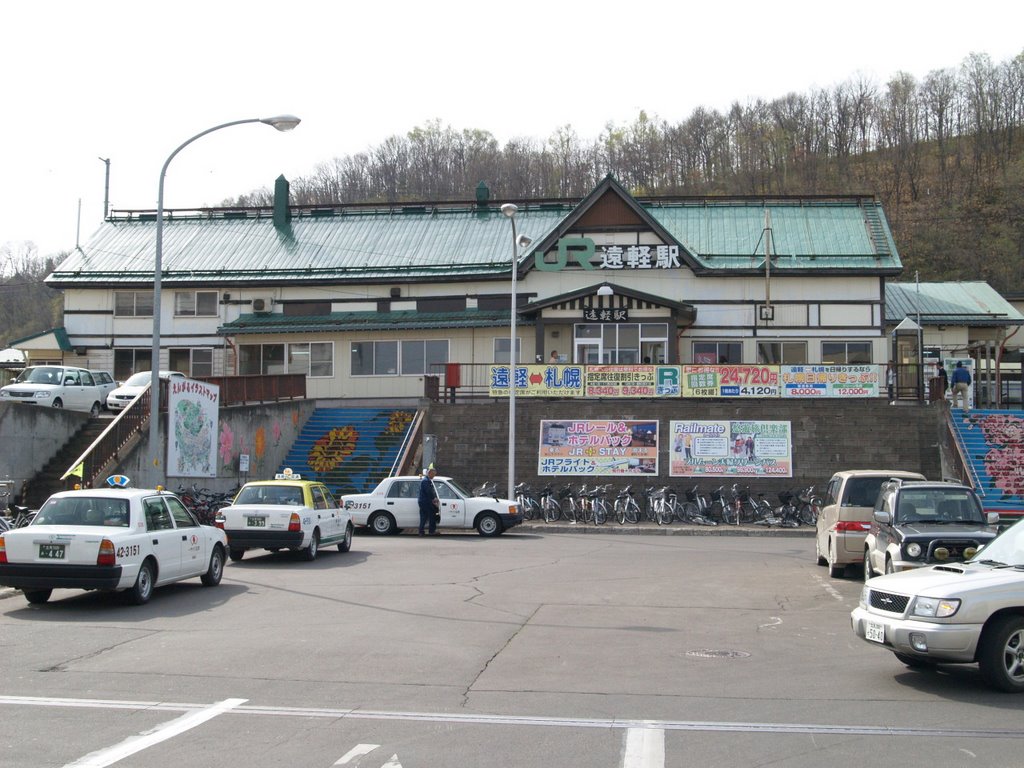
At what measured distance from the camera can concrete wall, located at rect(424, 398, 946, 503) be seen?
108 ft

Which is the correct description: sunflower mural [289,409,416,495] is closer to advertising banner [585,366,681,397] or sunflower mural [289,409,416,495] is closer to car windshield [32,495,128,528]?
advertising banner [585,366,681,397]

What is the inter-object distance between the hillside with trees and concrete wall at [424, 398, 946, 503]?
4854cm

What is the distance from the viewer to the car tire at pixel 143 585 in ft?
46.0

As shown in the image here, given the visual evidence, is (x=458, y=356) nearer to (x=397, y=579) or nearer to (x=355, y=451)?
(x=355, y=451)

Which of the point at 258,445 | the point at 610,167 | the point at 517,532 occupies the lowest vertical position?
the point at 517,532

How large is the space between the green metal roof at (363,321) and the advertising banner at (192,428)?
11845 mm

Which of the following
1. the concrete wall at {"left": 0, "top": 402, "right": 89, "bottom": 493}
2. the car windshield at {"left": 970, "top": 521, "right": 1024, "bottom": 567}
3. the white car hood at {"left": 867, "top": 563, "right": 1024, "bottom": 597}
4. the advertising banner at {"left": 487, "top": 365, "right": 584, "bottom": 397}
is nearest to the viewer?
the white car hood at {"left": 867, "top": 563, "right": 1024, "bottom": 597}

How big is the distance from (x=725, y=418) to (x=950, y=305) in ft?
70.4

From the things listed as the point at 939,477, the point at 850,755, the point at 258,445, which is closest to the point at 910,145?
the point at 939,477

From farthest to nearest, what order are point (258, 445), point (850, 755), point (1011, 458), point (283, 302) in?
point (283, 302), point (258, 445), point (1011, 458), point (850, 755)

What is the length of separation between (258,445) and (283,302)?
11.6 m

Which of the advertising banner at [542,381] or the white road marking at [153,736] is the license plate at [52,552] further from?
the advertising banner at [542,381]

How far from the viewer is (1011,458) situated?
31.5 m

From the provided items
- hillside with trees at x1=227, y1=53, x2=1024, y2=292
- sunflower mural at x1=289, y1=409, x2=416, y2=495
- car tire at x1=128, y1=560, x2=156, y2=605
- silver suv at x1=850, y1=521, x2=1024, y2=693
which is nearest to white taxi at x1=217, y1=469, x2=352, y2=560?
car tire at x1=128, y1=560, x2=156, y2=605
